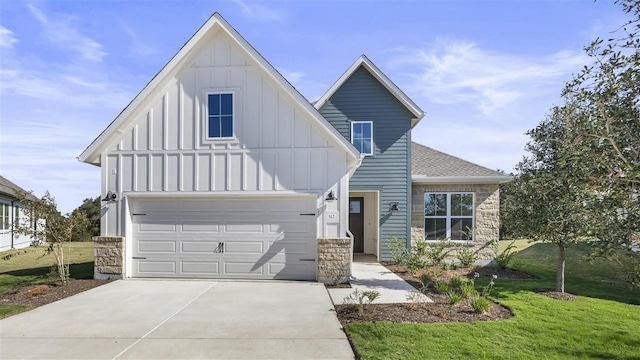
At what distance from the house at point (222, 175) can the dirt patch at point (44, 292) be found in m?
0.66

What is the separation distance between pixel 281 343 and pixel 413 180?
30.1ft

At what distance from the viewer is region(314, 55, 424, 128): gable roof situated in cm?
1286

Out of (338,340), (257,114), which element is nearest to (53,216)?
(257,114)

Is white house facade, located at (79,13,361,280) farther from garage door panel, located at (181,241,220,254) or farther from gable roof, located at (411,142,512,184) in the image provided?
gable roof, located at (411,142,512,184)

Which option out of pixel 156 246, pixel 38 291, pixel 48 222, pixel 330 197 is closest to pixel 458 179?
pixel 330 197

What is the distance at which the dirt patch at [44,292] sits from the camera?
298 inches

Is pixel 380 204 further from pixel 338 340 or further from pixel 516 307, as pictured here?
pixel 338 340

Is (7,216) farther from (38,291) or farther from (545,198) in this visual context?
(545,198)

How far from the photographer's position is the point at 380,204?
13.0 m

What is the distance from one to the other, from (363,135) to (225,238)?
6.50 meters

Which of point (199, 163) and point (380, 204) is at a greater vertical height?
point (199, 163)

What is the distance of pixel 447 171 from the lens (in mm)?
13367

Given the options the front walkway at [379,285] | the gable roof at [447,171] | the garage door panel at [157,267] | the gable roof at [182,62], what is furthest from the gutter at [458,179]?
the garage door panel at [157,267]

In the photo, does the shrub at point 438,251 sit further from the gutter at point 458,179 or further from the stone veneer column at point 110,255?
the stone veneer column at point 110,255
